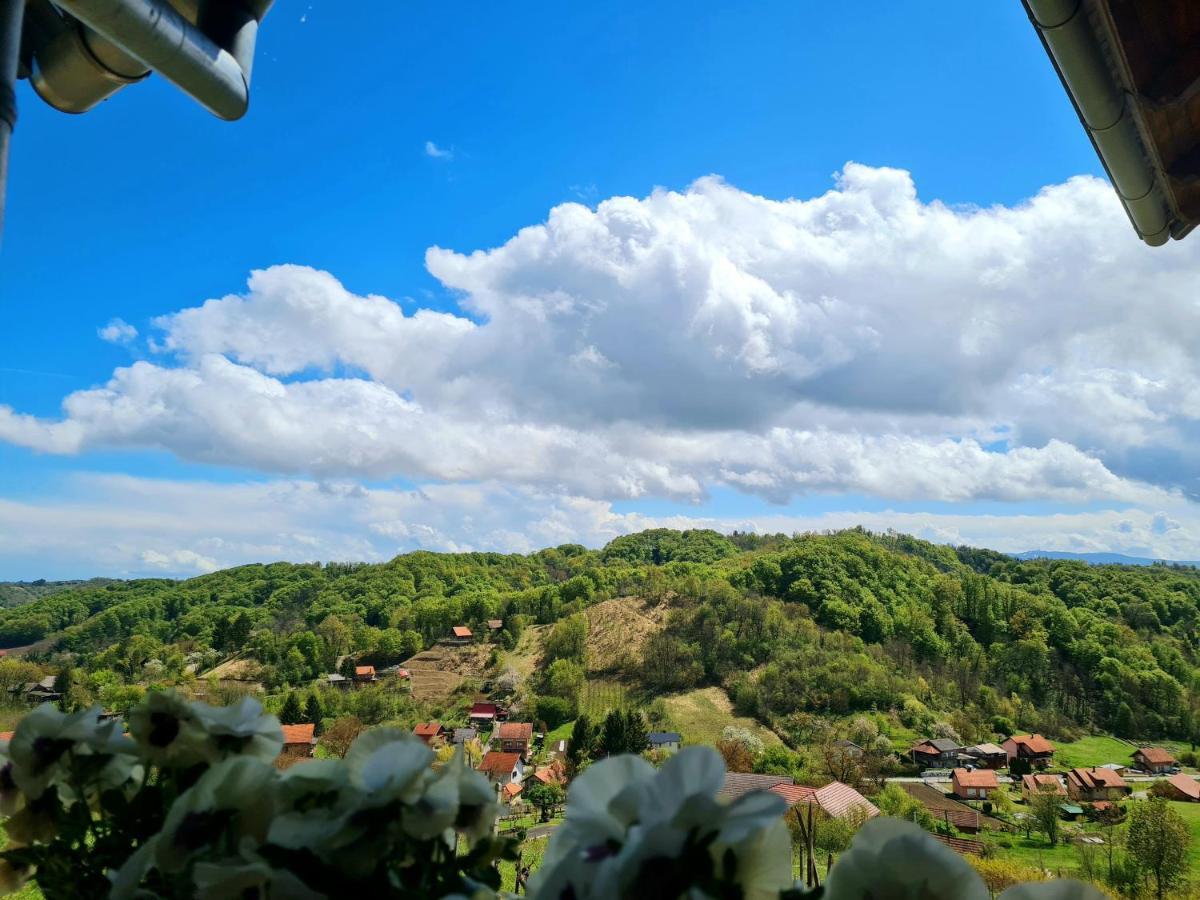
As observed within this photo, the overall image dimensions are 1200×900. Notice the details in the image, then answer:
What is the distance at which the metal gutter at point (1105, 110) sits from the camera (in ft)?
3.02

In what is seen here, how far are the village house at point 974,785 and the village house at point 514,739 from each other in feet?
49.6

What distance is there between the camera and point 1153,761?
26.3m

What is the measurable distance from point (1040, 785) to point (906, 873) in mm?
27010

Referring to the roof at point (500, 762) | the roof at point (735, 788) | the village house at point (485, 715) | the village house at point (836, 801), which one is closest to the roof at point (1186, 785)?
the village house at point (836, 801)

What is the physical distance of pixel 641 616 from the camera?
44094mm

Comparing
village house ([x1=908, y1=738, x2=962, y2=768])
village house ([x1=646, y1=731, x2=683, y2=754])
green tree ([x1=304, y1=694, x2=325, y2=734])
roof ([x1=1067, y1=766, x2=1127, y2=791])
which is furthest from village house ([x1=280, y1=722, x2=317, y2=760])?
village house ([x1=908, y1=738, x2=962, y2=768])

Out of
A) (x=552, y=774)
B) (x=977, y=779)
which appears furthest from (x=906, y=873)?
(x=977, y=779)

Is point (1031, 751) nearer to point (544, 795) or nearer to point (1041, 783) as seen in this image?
point (1041, 783)

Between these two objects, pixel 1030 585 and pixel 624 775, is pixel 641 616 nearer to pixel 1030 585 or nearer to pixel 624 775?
pixel 1030 585

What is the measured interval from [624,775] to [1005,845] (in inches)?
834

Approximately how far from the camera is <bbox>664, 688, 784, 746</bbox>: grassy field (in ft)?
94.6

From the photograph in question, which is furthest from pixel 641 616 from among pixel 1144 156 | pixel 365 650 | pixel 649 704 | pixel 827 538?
pixel 1144 156

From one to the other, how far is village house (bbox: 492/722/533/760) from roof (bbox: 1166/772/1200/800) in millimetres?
21997

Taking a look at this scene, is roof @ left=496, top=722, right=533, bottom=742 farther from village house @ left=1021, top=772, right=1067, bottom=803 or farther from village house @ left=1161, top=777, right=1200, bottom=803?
Answer: village house @ left=1161, top=777, right=1200, bottom=803
